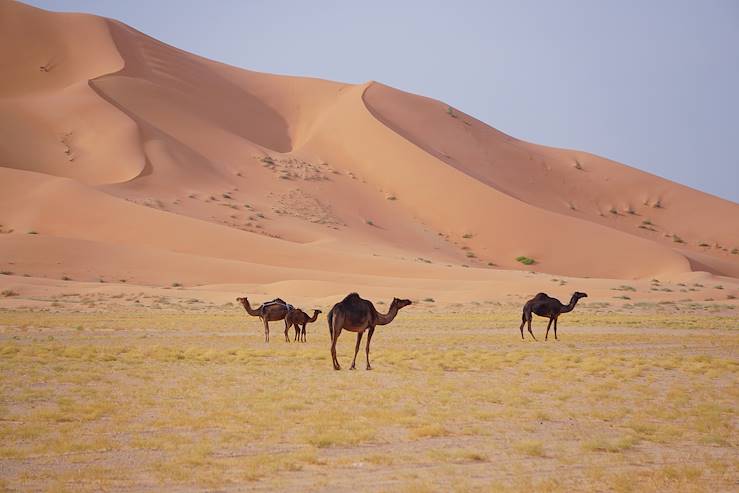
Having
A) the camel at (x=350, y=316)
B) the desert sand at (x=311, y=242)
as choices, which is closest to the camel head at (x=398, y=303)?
the camel at (x=350, y=316)

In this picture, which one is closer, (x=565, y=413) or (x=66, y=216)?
(x=565, y=413)

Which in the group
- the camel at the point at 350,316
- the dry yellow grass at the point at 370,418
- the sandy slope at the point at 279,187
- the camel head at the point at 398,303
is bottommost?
the dry yellow grass at the point at 370,418

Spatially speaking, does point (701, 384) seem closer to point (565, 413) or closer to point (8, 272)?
point (565, 413)

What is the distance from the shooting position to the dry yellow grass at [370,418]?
8914 mm

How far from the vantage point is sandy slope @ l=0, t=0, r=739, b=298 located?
209 ft

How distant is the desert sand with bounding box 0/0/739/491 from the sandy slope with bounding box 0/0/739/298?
0.89 ft

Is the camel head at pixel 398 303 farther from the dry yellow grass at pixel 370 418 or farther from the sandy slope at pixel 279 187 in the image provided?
the sandy slope at pixel 279 187

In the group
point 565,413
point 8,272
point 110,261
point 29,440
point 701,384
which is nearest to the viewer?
point 29,440

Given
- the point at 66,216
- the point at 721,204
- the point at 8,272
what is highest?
the point at 721,204

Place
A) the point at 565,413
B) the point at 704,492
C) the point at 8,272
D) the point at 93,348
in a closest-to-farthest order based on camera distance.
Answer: the point at 704,492 < the point at 565,413 < the point at 93,348 < the point at 8,272

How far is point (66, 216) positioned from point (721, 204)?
2858 inches

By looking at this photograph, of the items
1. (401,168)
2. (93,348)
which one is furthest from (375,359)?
(401,168)

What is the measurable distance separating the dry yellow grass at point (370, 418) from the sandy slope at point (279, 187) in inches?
1158

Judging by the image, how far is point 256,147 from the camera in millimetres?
92625
